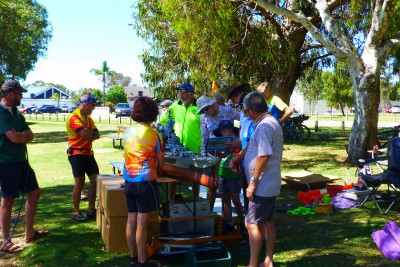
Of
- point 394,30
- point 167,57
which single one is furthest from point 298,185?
point 167,57

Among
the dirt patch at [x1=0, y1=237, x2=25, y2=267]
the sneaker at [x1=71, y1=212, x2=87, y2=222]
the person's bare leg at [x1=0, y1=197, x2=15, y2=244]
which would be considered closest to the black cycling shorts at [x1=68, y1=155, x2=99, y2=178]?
the sneaker at [x1=71, y1=212, x2=87, y2=222]

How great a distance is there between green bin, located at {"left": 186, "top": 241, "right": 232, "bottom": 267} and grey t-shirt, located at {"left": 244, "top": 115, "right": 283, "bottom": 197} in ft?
2.54

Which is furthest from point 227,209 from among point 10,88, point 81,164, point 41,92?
point 41,92

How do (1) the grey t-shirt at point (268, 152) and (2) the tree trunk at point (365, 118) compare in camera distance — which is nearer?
(1) the grey t-shirt at point (268, 152)

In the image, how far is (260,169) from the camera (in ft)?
13.9

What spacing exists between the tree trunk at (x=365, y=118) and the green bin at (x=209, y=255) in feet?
26.3

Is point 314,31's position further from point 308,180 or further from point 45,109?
point 45,109

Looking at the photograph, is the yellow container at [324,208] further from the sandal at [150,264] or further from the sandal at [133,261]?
the sandal at [133,261]

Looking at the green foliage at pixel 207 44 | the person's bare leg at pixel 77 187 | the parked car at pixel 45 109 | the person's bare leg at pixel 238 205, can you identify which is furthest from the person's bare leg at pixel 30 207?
the parked car at pixel 45 109

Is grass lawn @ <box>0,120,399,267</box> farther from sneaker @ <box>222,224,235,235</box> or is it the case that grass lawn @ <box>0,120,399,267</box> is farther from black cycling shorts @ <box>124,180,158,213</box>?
black cycling shorts @ <box>124,180,158,213</box>

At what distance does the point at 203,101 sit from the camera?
19.0ft

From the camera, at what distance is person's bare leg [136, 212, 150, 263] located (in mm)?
4535

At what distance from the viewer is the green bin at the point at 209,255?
448 cm

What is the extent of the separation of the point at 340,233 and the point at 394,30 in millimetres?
9283
